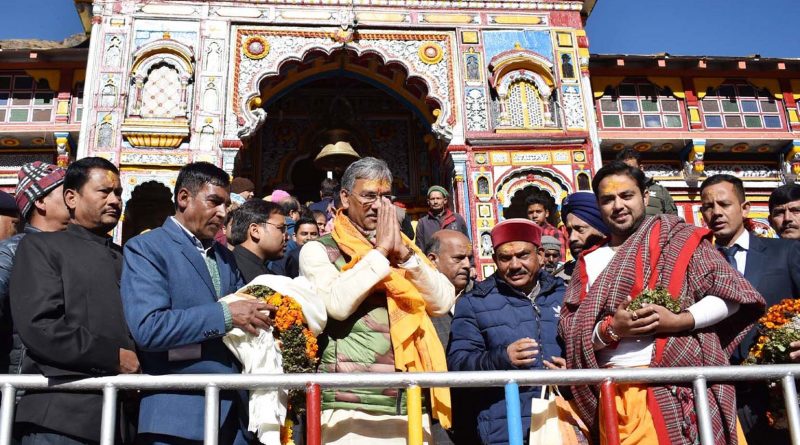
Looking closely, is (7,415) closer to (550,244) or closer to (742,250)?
(742,250)

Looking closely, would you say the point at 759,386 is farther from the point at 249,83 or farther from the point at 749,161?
the point at 749,161

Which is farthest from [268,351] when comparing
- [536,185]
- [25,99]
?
[25,99]

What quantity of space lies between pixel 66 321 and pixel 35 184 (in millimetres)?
1185

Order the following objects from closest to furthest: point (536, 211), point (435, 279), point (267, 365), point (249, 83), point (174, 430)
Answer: point (174, 430) → point (267, 365) → point (435, 279) → point (536, 211) → point (249, 83)

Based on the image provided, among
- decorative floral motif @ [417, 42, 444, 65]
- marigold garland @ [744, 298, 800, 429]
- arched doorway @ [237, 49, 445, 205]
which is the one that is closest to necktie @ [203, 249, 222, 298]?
marigold garland @ [744, 298, 800, 429]

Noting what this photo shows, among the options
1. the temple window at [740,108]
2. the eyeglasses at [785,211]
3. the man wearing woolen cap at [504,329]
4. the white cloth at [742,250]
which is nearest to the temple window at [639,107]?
the temple window at [740,108]

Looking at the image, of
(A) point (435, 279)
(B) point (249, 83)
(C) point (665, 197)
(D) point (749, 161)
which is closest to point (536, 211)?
(C) point (665, 197)

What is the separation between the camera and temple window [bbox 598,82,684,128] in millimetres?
13711

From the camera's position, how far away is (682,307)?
2.72 m

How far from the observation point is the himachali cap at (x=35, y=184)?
134 inches

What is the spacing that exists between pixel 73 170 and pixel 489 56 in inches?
396

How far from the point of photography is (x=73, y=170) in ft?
10.1

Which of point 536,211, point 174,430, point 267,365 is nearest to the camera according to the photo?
point 174,430

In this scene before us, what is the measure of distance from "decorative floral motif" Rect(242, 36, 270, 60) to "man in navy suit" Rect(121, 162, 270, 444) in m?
9.27
